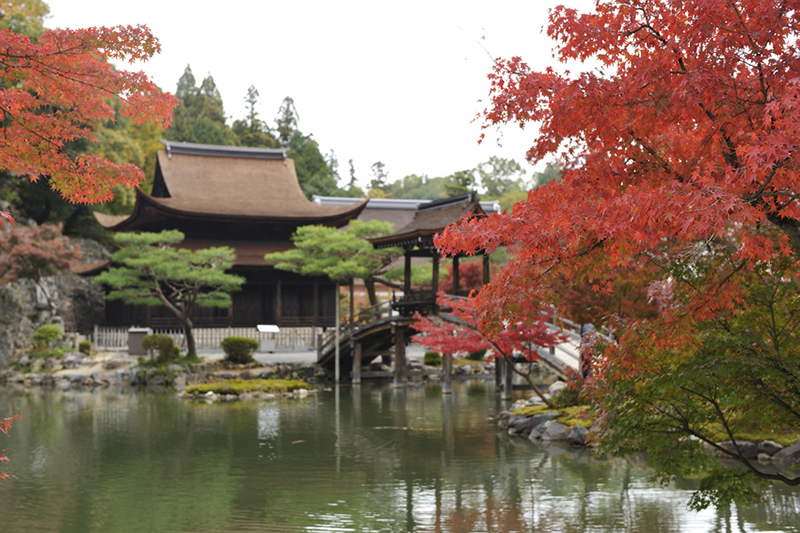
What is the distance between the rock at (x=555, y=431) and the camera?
42.7ft

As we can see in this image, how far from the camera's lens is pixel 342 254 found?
24.0m

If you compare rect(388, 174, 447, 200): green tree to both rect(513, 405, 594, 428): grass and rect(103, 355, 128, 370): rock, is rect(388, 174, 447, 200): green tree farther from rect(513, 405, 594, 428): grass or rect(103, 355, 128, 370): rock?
rect(513, 405, 594, 428): grass

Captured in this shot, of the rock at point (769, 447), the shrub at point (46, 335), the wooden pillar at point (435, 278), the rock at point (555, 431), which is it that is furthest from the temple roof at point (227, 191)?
the rock at point (769, 447)

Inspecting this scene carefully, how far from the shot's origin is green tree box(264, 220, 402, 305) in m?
23.2

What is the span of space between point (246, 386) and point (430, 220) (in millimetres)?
7354

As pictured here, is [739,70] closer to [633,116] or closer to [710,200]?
[633,116]

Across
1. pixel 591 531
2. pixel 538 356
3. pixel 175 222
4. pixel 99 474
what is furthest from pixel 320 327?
pixel 591 531

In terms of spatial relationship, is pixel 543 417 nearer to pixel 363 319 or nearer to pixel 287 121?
pixel 363 319

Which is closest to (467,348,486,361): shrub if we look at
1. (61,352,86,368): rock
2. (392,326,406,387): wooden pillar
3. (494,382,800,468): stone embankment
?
(392,326,406,387): wooden pillar

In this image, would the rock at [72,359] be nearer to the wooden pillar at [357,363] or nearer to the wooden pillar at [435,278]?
the wooden pillar at [357,363]

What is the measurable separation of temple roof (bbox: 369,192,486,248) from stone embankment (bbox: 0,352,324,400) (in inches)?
221

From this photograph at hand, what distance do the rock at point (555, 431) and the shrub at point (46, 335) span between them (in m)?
18.6

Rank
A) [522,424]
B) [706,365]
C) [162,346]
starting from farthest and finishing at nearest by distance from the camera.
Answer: [162,346], [522,424], [706,365]

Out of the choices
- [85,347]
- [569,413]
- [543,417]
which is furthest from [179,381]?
[569,413]
